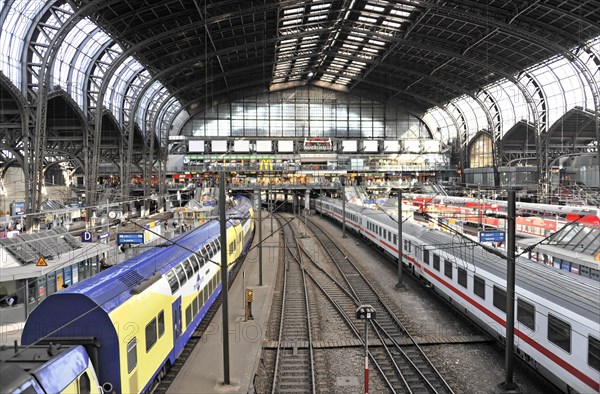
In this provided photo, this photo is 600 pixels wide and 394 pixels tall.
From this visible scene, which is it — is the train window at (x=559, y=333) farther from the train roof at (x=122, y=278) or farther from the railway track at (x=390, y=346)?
the train roof at (x=122, y=278)

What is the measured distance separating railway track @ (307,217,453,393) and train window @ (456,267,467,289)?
9.57ft

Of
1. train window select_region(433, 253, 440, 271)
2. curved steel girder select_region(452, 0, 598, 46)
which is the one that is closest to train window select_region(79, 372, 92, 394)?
train window select_region(433, 253, 440, 271)

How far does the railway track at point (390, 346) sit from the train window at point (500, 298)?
115 inches

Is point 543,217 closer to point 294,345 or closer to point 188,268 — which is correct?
point 294,345

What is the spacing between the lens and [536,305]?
11562 mm

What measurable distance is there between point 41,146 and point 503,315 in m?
33.1

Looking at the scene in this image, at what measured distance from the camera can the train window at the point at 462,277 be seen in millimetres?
16281

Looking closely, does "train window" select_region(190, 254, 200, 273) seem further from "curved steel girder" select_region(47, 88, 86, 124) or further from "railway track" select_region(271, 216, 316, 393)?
"curved steel girder" select_region(47, 88, 86, 124)

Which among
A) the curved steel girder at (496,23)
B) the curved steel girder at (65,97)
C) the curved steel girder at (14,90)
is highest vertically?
the curved steel girder at (496,23)

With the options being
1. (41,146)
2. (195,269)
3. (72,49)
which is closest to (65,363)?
(195,269)

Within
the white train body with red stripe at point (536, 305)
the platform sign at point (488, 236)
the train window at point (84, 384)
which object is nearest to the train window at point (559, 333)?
the white train body with red stripe at point (536, 305)

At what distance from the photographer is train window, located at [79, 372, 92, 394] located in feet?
24.0

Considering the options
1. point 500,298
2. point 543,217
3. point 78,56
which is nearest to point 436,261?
point 500,298

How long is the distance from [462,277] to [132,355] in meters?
12.7
